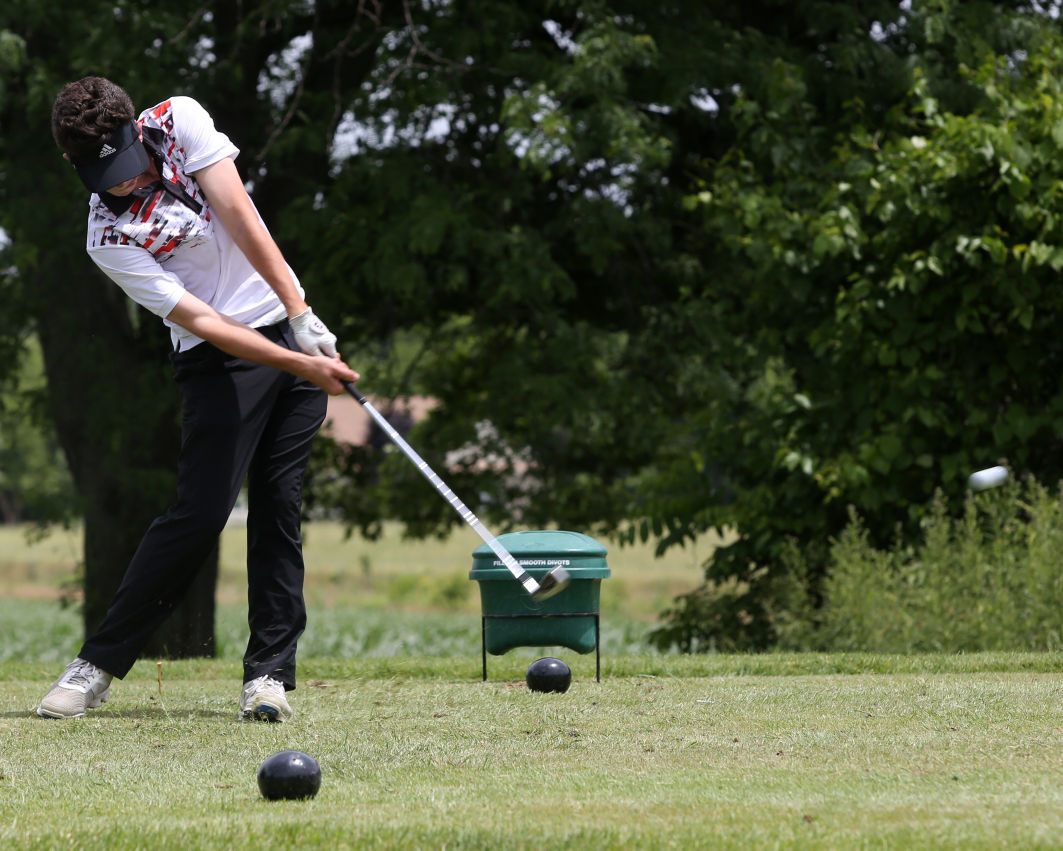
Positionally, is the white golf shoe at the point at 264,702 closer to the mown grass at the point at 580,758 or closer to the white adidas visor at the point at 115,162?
the mown grass at the point at 580,758

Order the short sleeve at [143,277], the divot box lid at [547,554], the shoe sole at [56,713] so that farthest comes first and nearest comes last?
the divot box lid at [547,554] < the shoe sole at [56,713] < the short sleeve at [143,277]

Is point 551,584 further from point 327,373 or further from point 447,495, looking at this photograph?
point 327,373

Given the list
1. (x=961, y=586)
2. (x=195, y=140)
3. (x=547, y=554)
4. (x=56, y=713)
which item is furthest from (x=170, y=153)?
(x=961, y=586)

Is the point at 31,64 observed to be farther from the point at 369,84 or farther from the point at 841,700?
the point at 841,700

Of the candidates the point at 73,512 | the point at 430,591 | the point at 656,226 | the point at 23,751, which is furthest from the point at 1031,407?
the point at 430,591

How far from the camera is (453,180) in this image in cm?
1163

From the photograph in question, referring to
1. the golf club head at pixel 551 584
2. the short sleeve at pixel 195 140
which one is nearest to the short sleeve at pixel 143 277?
the short sleeve at pixel 195 140

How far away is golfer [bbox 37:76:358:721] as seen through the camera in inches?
171

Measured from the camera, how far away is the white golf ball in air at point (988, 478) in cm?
753

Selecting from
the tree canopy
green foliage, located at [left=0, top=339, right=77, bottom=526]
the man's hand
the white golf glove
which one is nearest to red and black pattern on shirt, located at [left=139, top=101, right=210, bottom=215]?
the white golf glove

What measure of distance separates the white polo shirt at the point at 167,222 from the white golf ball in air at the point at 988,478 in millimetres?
4674

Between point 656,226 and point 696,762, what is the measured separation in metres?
7.86

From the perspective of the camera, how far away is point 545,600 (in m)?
5.50

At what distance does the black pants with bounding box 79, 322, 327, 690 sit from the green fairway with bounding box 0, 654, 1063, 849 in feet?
0.94
